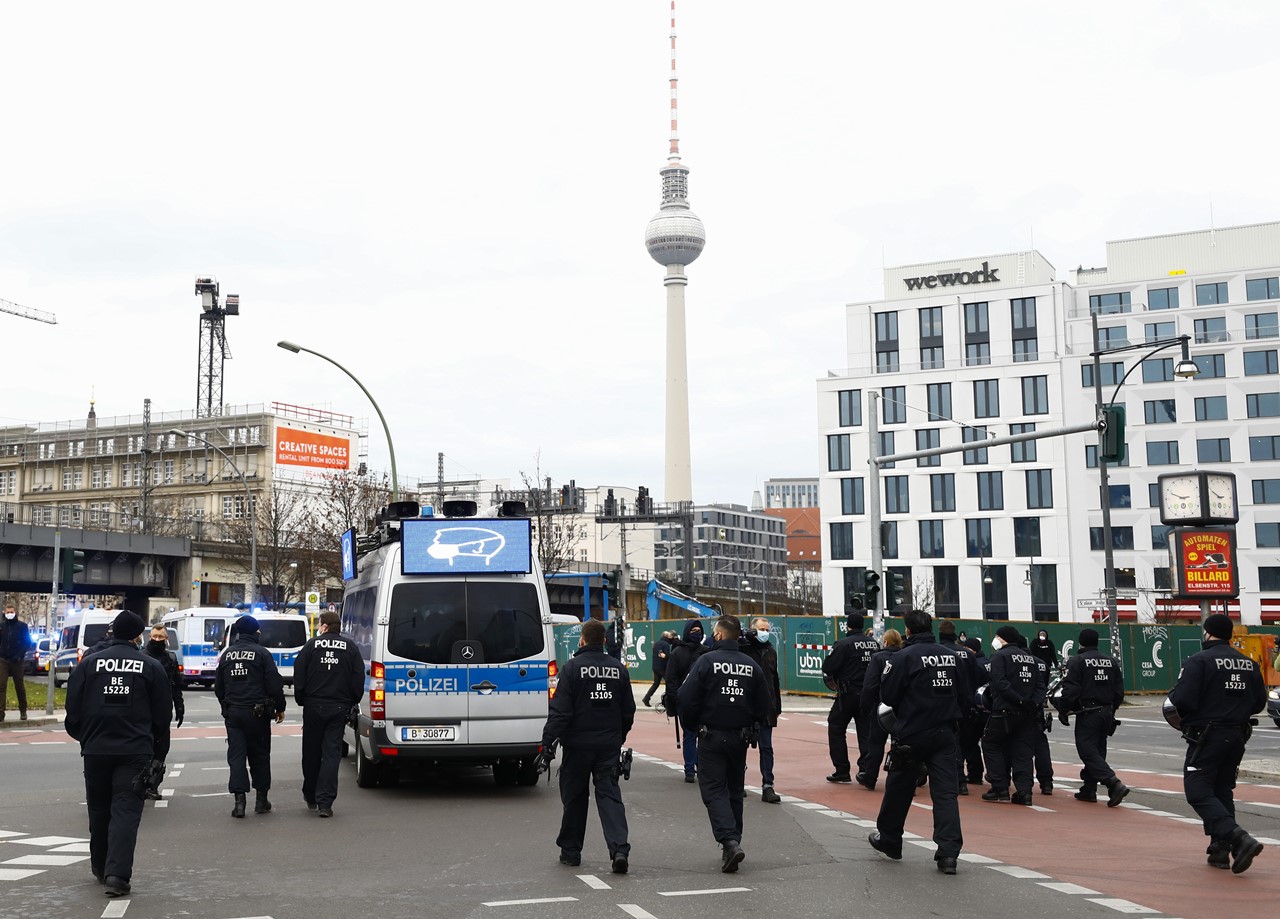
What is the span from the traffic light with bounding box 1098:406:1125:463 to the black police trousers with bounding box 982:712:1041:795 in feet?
33.1

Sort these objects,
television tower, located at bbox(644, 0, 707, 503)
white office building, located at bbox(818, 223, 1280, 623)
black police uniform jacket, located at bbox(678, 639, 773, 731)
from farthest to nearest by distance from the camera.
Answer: television tower, located at bbox(644, 0, 707, 503) < white office building, located at bbox(818, 223, 1280, 623) < black police uniform jacket, located at bbox(678, 639, 773, 731)

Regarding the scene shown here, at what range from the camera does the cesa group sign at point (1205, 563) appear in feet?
90.2

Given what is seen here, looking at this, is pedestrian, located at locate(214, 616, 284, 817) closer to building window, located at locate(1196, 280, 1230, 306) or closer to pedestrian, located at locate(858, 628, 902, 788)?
pedestrian, located at locate(858, 628, 902, 788)

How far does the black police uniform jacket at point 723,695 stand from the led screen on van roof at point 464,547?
13.7 feet

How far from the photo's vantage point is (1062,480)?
77.3 meters

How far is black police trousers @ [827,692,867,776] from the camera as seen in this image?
14887 mm

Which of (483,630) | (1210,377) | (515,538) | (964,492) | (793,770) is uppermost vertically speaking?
(1210,377)

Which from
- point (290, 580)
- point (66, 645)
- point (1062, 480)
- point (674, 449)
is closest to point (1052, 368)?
point (1062, 480)

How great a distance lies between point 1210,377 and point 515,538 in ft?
232

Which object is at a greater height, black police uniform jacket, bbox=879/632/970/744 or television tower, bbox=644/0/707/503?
television tower, bbox=644/0/707/503

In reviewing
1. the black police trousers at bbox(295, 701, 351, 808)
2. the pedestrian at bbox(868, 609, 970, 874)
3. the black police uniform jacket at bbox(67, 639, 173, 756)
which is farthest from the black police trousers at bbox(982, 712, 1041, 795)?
the black police uniform jacket at bbox(67, 639, 173, 756)

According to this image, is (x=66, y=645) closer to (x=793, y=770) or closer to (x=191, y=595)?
(x=191, y=595)

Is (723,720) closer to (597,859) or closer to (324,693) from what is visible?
(597,859)

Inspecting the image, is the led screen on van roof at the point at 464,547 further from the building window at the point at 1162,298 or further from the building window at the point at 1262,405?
the building window at the point at 1162,298
